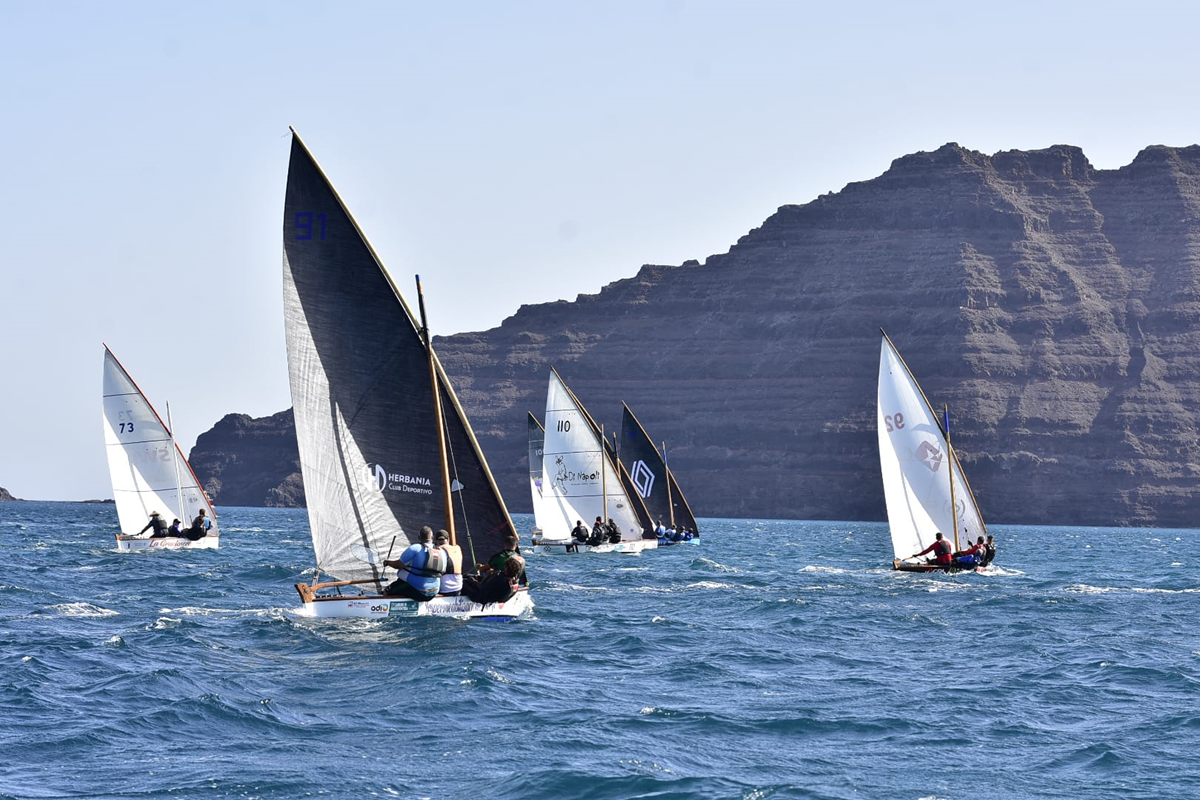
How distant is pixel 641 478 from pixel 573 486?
1486 centimetres

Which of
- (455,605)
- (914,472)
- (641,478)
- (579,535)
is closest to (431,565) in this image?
(455,605)

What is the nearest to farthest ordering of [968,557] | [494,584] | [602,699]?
[602,699], [494,584], [968,557]

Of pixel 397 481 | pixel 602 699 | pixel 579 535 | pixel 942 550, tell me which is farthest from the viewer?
pixel 579 535

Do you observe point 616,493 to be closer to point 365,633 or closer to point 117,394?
point 117,394

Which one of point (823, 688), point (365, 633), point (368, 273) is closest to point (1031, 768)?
point (823, 688)

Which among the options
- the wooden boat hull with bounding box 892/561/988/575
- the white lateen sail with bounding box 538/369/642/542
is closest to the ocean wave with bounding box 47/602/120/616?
the wooden boat hull with bounding box 892/561/988/575

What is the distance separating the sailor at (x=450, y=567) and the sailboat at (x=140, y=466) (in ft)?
111

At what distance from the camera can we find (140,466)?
5931 centimetres

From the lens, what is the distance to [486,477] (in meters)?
28.2

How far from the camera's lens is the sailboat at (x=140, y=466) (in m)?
57.9

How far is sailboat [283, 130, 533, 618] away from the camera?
2683 centimetres

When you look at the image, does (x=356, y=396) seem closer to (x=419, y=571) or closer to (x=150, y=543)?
(x=419, y=571)

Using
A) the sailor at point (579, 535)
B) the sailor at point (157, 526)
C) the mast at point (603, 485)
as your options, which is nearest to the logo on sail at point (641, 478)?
the mast at point (603, 485)

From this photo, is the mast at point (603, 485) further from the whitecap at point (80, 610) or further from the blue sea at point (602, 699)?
the whitecap at point (80, 610)
